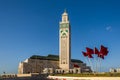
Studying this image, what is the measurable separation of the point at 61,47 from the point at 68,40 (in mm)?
7187

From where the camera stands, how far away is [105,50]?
10244 cm

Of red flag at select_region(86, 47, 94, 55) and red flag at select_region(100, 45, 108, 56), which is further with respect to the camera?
red flag at select_region(86, 47, 94, 55)

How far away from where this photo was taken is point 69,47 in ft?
652

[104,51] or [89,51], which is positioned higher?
[89,51]

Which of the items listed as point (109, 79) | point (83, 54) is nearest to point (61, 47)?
point (83, 54)

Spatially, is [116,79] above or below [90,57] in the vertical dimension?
below

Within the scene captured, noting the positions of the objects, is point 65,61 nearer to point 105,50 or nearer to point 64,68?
point 64,68

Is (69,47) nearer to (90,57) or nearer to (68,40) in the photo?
(68,40)

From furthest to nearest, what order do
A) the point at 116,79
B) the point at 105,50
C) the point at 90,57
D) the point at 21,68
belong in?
1. the point at 21,68
2. the point at 90,57
3. the point at 105,50
4. the point at 116,79

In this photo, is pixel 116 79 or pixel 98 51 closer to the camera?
pixel 116 79

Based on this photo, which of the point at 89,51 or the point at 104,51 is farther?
the point at 89,51

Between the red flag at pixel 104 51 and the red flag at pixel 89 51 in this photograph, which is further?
the red flag at pixel 89 51

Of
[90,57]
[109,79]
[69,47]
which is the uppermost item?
[69,47]

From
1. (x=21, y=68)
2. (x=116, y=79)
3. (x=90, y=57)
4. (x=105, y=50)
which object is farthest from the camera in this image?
(x=21, y=68)
